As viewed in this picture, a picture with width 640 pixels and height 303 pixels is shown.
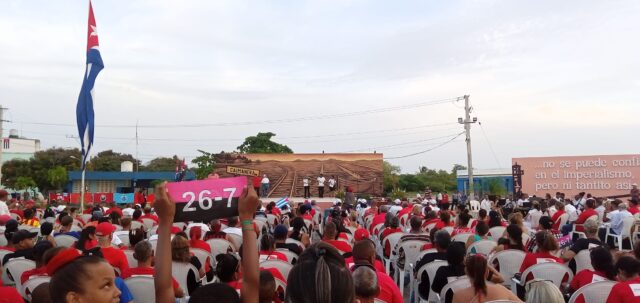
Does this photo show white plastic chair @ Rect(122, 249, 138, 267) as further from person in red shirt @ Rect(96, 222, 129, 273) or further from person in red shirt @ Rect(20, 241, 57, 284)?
person in red shirt @ Rect(20, 241, 57, 284)

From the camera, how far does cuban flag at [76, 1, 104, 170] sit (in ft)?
42.5

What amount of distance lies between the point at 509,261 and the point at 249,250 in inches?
184

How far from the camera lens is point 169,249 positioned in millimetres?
2336

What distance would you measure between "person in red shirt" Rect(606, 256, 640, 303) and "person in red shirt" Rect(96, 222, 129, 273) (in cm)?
469

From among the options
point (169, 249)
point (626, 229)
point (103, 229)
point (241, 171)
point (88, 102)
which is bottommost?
point (626, 229)

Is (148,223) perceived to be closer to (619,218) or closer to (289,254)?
(289,254)

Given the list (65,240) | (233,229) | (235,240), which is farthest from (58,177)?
(235,240)

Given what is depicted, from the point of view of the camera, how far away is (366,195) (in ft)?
111

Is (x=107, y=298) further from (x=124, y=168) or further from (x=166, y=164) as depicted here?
(x=166, y=164)

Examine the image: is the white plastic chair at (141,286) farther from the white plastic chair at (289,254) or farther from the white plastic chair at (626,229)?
the white plastic chair at (626,229)

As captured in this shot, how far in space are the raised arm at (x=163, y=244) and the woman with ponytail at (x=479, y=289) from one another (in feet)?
7.85

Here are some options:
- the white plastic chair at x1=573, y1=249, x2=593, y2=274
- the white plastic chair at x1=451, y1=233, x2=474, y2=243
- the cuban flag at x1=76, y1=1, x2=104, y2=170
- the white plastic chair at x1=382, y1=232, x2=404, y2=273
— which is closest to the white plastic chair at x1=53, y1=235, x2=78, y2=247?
the white plastic chair at x1=382, y1=232, x2=404, y2=273

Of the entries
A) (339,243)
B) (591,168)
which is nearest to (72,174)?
(591,168)

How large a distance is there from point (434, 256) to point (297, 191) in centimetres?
2838
